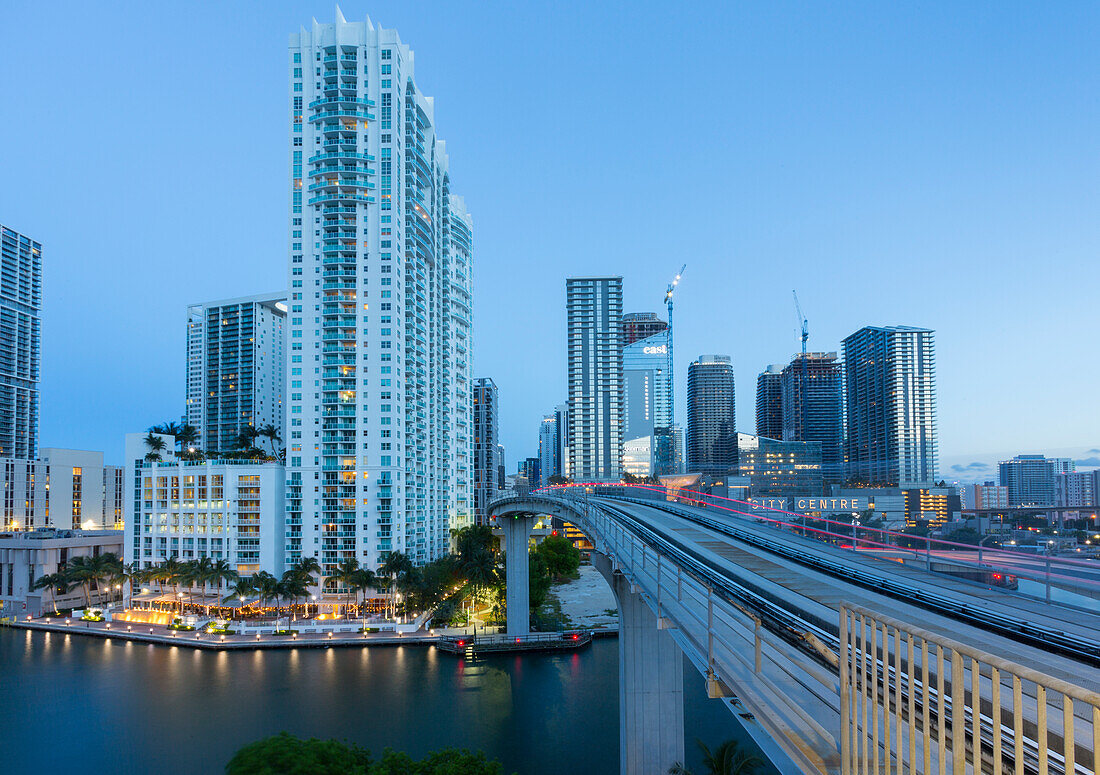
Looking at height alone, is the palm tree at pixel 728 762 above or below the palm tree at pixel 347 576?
above

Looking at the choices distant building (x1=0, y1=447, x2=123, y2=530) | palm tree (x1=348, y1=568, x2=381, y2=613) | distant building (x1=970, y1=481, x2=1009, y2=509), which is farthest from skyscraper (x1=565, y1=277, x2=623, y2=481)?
palm tree (x1=348, y1=568, x2=381, y2=613)

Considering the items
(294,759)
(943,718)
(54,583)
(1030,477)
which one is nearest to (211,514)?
(54,583)

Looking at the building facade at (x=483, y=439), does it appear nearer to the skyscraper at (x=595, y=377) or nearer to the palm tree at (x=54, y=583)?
the skyscraper at (x=595, y=377)

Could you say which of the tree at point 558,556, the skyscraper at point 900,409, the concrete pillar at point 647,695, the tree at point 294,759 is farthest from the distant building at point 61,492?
the skyscraper at point 900,409

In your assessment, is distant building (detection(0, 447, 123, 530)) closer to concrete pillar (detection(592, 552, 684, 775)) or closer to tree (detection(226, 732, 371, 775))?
tree (detection(226, 732, 371, 775))

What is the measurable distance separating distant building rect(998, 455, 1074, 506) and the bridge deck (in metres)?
154

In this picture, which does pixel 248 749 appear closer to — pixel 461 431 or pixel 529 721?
pixel 529 721

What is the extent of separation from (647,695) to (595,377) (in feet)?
494

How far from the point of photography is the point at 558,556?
276 feet

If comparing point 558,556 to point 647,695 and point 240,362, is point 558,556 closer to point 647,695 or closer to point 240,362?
point 647,695

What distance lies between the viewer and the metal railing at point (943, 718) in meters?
3.50

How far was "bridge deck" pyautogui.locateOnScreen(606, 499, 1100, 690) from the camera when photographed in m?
9.02

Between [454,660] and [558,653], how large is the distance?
27.0 feet

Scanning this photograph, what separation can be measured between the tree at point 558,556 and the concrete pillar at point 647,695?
169 feet
